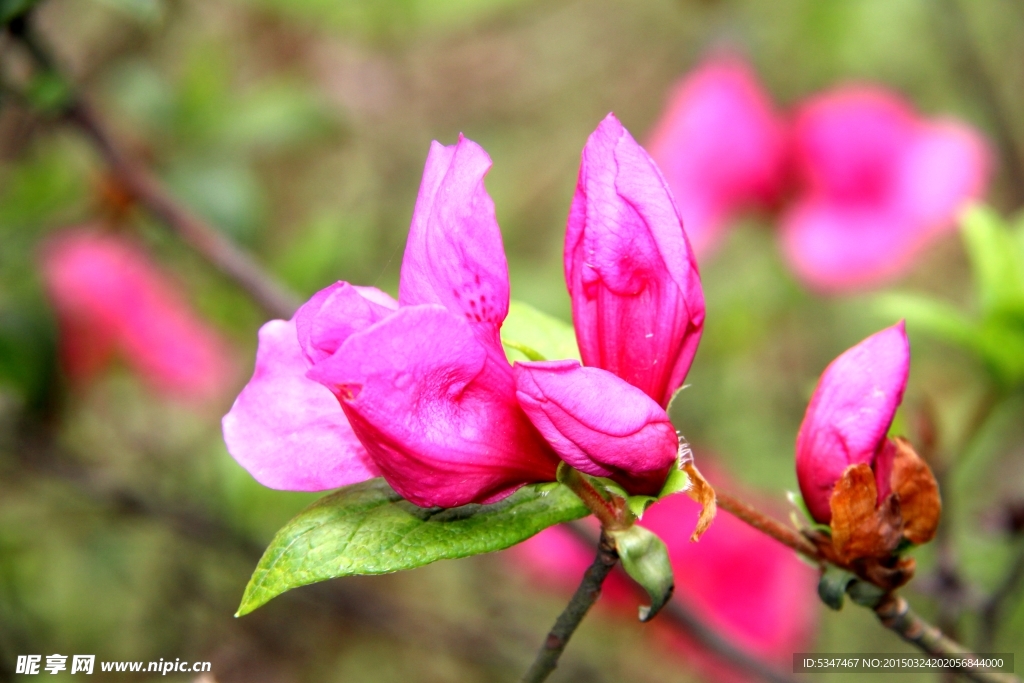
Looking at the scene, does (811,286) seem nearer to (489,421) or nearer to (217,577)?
(489,421)

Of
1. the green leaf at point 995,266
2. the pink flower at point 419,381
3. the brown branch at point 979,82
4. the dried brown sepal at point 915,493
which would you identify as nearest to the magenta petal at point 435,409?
the pink flower at point 419,381

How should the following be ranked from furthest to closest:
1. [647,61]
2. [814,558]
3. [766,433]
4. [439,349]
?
[647,61] < [766,433] < [814,558] < [439,349]

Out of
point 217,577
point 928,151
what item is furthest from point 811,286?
point 217,577

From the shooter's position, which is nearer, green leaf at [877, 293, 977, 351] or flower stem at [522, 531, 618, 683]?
flower stem at [522, 531, 618, 683]

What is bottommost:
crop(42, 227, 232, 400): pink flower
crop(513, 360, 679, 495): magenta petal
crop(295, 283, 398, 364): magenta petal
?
crop(42, 227, 232, 400): pink flower

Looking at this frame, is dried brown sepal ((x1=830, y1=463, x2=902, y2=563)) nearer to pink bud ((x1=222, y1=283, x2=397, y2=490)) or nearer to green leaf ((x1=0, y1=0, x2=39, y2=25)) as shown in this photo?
pink bud ((x1=222, y1=283, x2=397, y2=490))

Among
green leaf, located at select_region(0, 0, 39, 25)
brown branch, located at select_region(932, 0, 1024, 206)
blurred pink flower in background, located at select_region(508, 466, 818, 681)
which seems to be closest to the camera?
green leaf, located at select_region(0, 0, 39, 25)

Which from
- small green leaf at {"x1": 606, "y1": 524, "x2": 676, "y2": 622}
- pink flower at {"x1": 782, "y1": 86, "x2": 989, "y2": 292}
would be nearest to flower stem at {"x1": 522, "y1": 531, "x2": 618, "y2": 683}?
small green leaf at {"x1": 606, "y1": 524, "x2": 676, "y2": 622}
